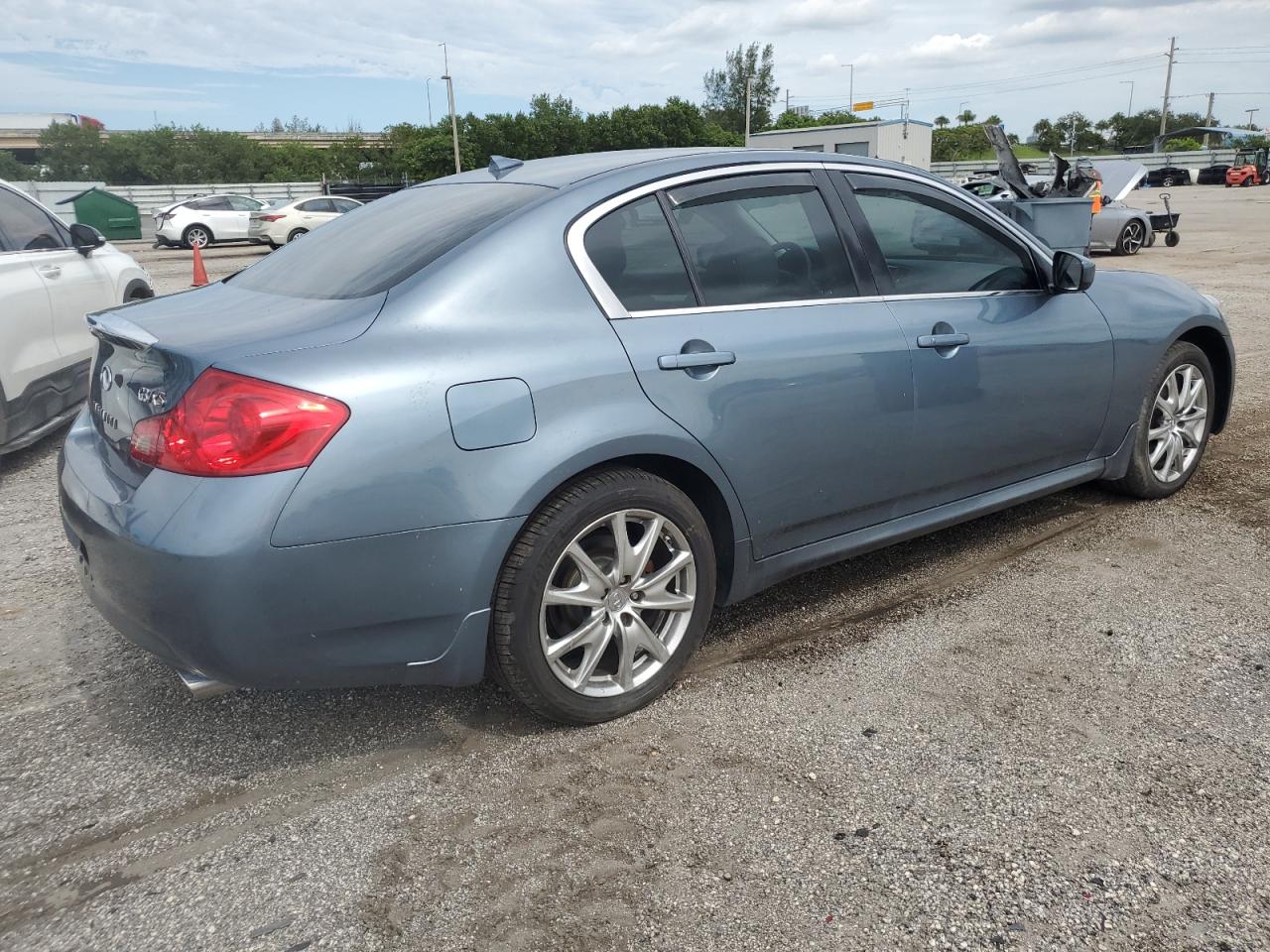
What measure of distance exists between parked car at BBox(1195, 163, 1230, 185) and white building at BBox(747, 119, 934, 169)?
531 inches

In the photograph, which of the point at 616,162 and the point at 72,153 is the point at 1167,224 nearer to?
the point at 616,162

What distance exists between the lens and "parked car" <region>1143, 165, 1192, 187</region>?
5108cm

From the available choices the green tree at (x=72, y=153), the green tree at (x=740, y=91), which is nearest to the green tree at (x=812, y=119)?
the green tree at (x=740, y=91)

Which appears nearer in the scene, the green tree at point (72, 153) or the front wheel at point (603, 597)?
the front wheel at point (603, 597)

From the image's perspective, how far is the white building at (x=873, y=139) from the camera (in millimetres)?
46844

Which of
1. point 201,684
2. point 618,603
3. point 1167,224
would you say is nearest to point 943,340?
point 618,603

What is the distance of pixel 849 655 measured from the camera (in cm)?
339

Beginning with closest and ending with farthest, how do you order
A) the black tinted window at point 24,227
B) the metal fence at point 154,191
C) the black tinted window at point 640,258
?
the black tinted window at point 640,258 < the black tinted window at point 24,227 < the metal fence at point 154,191

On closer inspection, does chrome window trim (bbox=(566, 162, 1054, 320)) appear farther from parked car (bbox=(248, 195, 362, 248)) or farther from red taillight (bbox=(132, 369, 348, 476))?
parked car (bbox=(248, 195, 362, 248))

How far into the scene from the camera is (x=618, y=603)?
2.93 metres

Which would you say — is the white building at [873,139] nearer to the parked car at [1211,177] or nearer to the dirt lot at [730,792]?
the parked car at [1211,177]

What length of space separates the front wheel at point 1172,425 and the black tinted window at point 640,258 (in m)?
2.53

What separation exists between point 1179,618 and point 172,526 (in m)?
3.25

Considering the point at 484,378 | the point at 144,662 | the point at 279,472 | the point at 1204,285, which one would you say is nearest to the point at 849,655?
the point at 484,378
